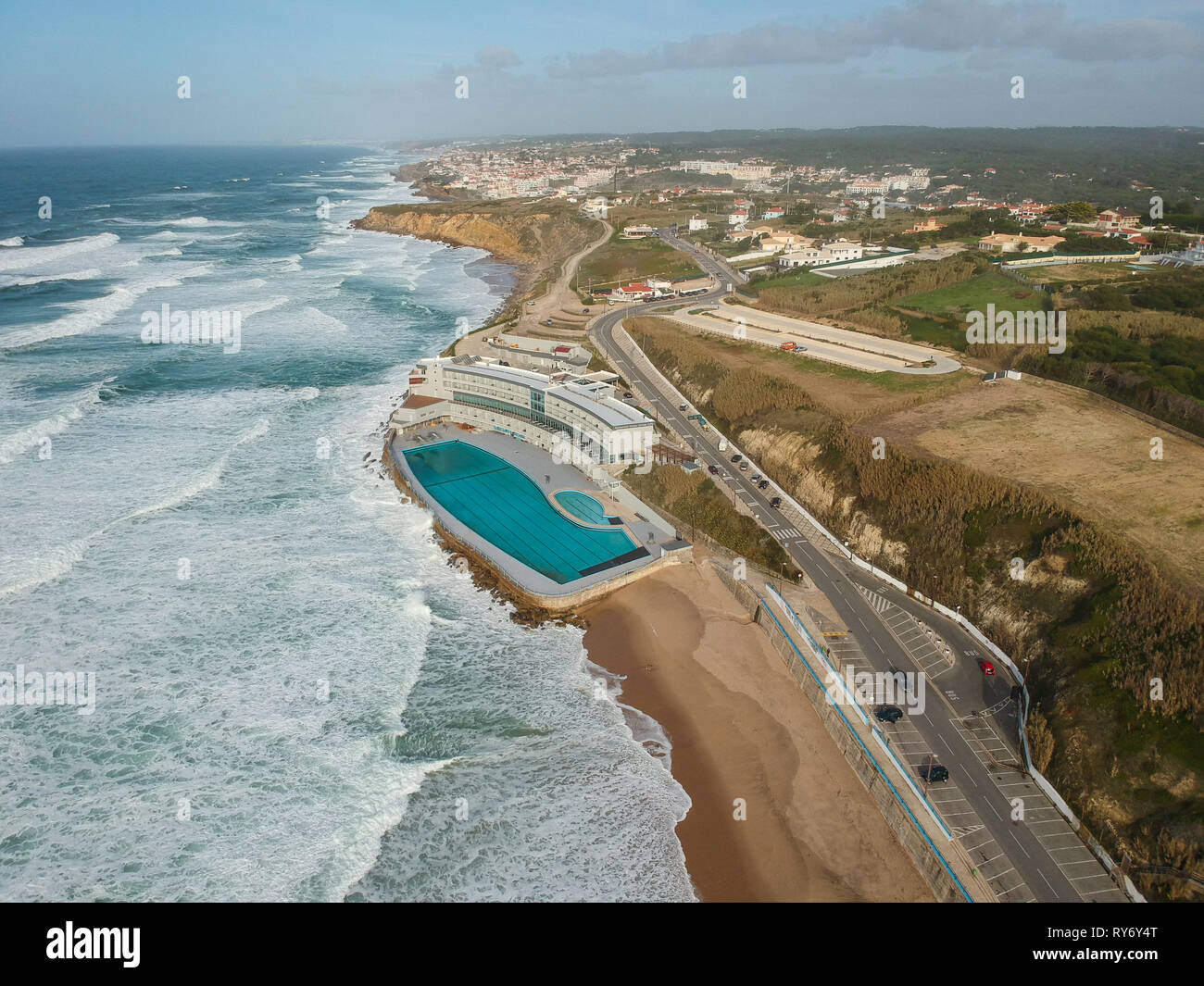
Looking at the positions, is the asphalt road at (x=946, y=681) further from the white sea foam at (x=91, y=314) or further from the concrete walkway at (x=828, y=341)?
the white sea foam at (x=91, y=314)

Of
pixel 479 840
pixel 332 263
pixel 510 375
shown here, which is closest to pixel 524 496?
pixel 510 375

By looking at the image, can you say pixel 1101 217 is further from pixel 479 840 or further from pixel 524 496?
pixel 479 840

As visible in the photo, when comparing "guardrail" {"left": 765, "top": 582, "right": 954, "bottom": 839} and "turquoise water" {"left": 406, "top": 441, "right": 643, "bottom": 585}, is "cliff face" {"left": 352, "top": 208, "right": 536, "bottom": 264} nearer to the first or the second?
"turquoise water" {"left": 406, "top": 441, "right": 643, "bottom": 585}

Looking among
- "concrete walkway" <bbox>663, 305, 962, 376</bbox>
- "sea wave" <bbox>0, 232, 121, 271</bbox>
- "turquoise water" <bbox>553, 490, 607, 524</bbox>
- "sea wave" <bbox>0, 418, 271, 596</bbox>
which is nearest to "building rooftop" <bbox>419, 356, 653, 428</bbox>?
"turquoise water" <bbox>553, 490, 607, 524</bbox>

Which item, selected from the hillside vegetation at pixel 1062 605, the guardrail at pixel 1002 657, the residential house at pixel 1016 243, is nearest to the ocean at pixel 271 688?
the guardrail at pixel 1002 657

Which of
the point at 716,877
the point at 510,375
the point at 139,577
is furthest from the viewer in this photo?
the point at 510,375

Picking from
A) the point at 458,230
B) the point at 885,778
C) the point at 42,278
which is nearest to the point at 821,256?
the point at 458,230

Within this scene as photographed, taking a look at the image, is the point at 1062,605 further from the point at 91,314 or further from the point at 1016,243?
the point at 91,314
